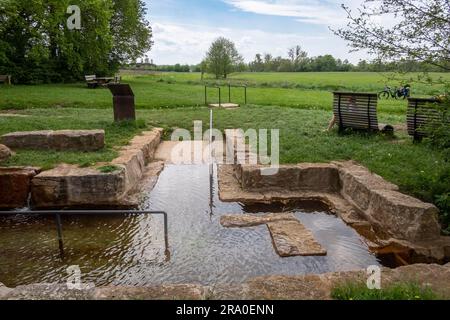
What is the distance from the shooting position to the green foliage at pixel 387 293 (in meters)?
2.89

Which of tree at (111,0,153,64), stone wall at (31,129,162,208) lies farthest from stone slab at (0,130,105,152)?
tree at (111,0,153,64)

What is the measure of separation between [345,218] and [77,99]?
1508cm

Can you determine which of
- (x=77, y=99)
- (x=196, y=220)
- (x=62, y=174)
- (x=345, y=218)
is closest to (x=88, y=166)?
(x=62, y=174)

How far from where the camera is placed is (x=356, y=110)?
942cm

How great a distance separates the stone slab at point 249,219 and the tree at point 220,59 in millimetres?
51427

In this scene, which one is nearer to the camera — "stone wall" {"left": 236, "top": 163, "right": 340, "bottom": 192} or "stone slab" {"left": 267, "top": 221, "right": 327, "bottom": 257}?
"stone slab" {"left": 267, "top": 221, "right": 327, "bottom": 257}

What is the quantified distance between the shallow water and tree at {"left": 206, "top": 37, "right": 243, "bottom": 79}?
51.5 metres

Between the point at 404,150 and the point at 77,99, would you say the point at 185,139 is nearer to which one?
the point at 404,150

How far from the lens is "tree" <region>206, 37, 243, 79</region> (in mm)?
55719

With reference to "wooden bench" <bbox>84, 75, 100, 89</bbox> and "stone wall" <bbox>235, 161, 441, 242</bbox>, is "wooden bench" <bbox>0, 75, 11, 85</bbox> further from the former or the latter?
"stone wall" <bbox>235, 161, 441, 242</bbox>

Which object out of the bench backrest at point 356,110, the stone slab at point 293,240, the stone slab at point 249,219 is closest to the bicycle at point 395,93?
the bench backrest at point 356,110

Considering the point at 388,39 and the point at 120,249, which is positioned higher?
the point at 388,39

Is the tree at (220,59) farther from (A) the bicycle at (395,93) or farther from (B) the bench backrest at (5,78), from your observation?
(B) the bench backrest at (5,78)

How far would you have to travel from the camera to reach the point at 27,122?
33.6 ft
